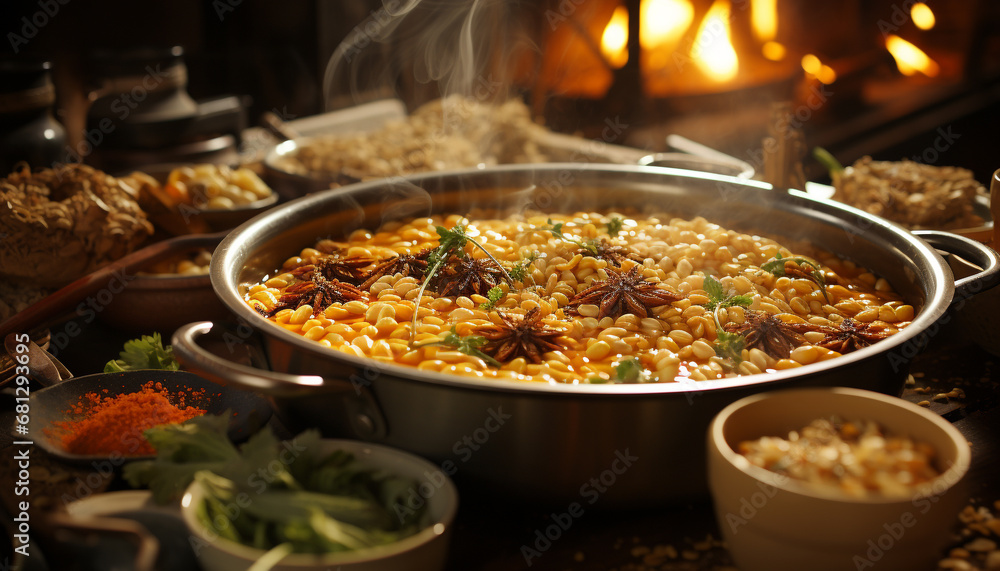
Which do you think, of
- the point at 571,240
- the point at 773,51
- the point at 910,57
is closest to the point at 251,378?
the point at 571,240

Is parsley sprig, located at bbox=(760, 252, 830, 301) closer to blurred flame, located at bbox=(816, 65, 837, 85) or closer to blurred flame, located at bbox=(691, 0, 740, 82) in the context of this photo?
blurred flame, located at bbox=(691, 0, 740, 82)

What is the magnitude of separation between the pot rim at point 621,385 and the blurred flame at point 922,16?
16.2 feet

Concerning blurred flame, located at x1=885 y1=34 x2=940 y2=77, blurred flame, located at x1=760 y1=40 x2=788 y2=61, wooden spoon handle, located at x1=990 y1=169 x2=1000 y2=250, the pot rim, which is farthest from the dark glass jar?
blurred flame, located at x1=885 y1=34 x2=940 y2=77

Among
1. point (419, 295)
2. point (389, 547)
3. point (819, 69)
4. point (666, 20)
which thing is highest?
point (666, 20)

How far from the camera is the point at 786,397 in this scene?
139 centimetres

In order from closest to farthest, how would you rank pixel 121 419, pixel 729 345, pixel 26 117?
pixel 121 419 < pixel 729 345 < pixel 26 117

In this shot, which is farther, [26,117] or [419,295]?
[26,117]

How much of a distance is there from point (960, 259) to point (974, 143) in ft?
14.5

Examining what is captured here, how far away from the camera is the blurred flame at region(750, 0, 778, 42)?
21.2 ft

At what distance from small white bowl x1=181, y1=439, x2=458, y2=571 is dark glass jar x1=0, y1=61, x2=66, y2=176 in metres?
2.51

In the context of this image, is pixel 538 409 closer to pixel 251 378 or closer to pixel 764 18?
pixel 251 378

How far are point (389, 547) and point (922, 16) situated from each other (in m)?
6.99

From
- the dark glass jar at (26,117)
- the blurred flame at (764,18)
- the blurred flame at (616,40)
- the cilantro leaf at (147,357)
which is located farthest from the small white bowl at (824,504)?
the blurred flame at (764,18)

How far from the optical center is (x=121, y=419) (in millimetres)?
1748
